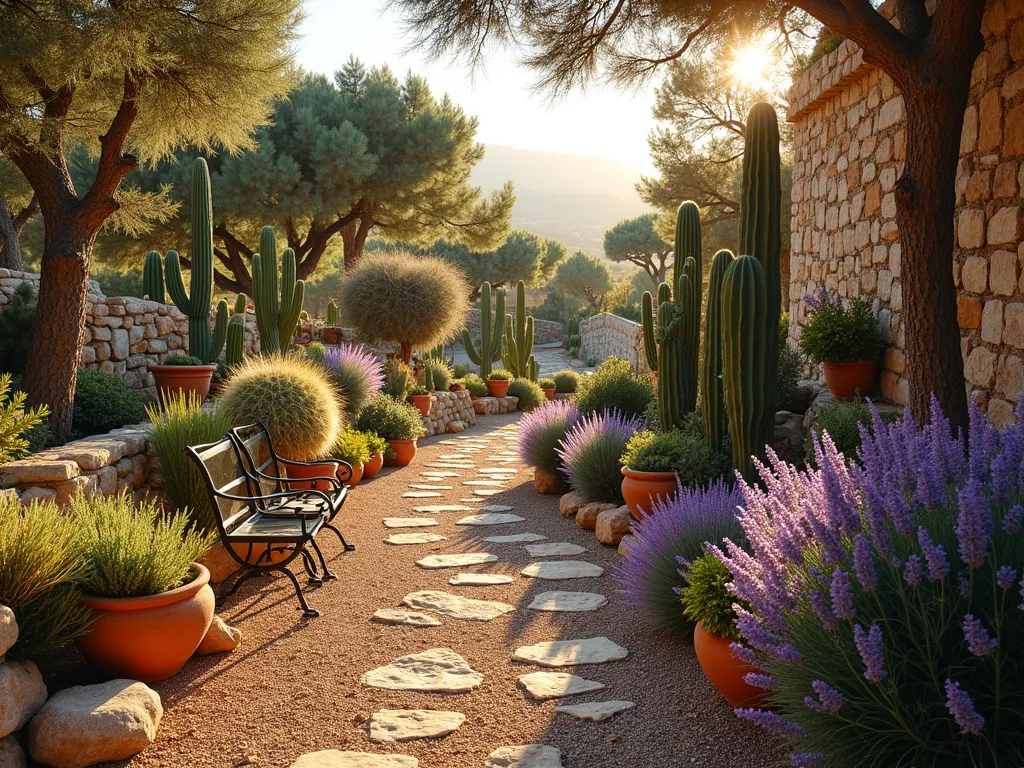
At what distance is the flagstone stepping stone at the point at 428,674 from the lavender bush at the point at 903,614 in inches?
58.7

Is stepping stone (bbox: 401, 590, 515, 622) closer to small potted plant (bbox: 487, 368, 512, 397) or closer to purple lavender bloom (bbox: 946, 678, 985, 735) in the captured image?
purple lavender bloom (bbox: 946, 678, 985, 735)

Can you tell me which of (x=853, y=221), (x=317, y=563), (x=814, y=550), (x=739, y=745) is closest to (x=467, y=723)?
(x=739, y=745)

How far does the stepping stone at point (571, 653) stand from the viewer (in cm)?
329

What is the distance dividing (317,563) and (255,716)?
2.05 m

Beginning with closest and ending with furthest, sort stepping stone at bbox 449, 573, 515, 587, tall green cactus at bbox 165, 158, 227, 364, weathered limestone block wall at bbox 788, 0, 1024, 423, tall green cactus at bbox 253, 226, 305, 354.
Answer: weathered limestone block wall at bbox 788, 0, 1024, 423
stepping stone at bbox 449, 573, 515, 587
tall green cactus at bbox 165, 158, 227, 364
tall green cactus at bbox 253, 226, 305, 354

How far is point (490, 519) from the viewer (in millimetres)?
6012

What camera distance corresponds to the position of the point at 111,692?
261cm

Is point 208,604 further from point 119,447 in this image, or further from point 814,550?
point 814,550

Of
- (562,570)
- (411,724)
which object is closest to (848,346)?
(562,570)

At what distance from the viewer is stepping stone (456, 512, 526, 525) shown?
5.91 metres

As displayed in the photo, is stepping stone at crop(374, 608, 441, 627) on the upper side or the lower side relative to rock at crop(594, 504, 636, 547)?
lower

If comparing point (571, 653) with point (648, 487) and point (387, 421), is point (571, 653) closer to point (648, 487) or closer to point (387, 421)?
point (648, 487)

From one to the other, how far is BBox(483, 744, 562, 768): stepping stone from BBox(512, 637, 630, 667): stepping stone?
0.68 meters

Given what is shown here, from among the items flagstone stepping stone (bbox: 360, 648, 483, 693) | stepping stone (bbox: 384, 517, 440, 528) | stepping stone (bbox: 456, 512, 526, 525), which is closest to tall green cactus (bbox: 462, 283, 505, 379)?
stepping stone (bbox: 456, 512, 526, 525)
